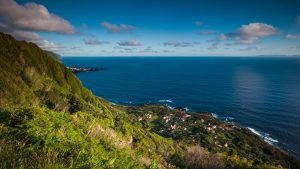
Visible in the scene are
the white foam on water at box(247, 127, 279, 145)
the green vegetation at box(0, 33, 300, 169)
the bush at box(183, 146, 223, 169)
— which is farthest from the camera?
the white foam on water at box(247, 127, 279, 145)

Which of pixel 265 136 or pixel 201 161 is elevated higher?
pixel 201 161

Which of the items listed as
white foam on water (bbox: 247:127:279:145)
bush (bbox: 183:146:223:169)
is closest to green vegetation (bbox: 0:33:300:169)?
bush (bbox: 183:146:223:169)

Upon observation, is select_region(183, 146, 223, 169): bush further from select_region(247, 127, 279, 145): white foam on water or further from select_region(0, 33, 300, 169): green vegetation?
select_region(247, 127, 279, 145): white foam on water

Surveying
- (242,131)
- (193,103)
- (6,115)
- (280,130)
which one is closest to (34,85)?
(6,115)

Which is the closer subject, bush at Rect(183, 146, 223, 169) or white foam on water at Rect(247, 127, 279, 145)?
bush at Rect(183, 146, 223, 169)

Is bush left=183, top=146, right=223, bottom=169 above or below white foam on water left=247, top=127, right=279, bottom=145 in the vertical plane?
above

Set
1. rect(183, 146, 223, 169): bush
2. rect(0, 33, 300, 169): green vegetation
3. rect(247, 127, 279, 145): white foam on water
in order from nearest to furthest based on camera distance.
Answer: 1. rect(0, 33, 300, 169): green vegetation
2. rect(183, 146, 223, 169): bush
3. rect(247, 127, 279, 145): white foam on water

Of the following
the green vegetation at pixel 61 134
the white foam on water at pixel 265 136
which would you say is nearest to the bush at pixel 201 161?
the green vegetation at pixel 61 134

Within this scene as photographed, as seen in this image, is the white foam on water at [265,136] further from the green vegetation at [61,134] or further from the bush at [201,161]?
the bush at [201,161]

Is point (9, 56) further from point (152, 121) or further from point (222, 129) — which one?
point (222, 129)

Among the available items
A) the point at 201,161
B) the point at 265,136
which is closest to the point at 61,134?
the point at 201,161

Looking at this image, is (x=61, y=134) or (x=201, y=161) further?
(x=201, y=161)

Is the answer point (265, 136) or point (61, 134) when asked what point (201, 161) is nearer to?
point (61, 134)
